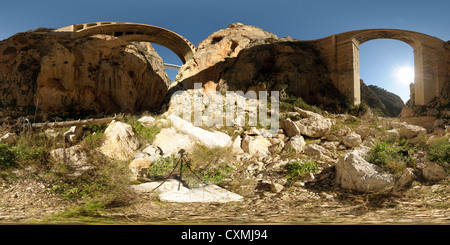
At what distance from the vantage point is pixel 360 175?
3025 millimetres

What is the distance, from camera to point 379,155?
331 cm

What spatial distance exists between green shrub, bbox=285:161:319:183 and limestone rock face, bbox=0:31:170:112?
11.2m

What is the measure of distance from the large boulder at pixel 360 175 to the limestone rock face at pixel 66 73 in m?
12.0

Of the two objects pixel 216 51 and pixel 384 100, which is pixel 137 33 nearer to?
pixel 216 51

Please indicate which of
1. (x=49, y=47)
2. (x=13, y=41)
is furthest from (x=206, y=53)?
(x=13, y=41)

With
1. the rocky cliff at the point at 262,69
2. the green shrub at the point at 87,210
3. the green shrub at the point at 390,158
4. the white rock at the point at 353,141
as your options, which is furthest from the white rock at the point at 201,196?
the rocky cliff at the point at 262,69

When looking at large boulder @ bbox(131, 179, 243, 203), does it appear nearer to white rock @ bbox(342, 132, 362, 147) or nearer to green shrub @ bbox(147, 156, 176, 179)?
green shrub @ bbox(147, 156, 176, 179)

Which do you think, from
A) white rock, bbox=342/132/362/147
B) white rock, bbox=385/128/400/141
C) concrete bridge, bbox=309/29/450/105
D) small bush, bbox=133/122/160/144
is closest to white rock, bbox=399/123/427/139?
white rock, bbox=385/128/400/141

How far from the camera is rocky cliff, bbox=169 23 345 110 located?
435 inches

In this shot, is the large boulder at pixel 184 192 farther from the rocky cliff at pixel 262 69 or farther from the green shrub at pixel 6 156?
the rocky cliff at pixel 262 69

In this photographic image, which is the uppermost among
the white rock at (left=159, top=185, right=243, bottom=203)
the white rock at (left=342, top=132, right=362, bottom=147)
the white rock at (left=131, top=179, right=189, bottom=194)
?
the white rock at (left=342, top=132, right=362, bottom=147)

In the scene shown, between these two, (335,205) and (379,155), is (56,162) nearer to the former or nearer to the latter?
(335,205)

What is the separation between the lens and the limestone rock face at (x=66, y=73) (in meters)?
10.5

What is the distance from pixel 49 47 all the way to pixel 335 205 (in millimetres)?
13846
